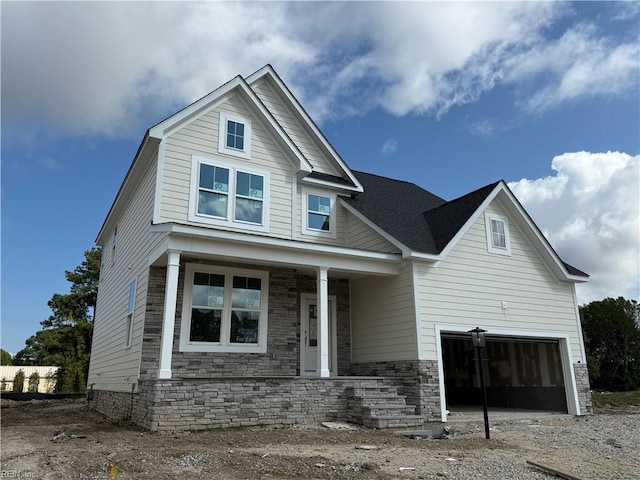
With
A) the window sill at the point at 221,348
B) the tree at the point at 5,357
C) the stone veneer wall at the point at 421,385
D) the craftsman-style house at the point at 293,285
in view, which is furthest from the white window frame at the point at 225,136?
the tree at the point at 5,357

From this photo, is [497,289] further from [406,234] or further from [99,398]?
[99,398]

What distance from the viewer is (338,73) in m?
14.3

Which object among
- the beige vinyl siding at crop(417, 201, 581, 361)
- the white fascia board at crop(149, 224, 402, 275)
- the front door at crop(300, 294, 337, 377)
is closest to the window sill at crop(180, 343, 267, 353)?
the front door at crop(300, 294, 337, 377)

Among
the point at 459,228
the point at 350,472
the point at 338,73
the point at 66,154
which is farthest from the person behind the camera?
the point at 66,154

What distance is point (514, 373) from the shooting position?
51.9 feet

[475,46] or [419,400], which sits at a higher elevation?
[475,46]

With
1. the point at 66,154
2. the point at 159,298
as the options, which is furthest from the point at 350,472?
the point at 66,154

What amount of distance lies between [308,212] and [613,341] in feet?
81.8

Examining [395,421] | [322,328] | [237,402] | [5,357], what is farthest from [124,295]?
[5,357]

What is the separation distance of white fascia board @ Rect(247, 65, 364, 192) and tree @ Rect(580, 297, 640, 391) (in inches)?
802

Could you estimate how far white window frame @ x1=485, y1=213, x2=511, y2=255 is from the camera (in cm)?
1303

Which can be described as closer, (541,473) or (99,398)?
(541,473)

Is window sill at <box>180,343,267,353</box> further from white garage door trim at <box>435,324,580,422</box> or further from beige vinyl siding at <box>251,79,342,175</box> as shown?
beige vinyl siding at <box>251,79,342,175</box>

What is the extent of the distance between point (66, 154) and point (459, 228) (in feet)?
46.2
